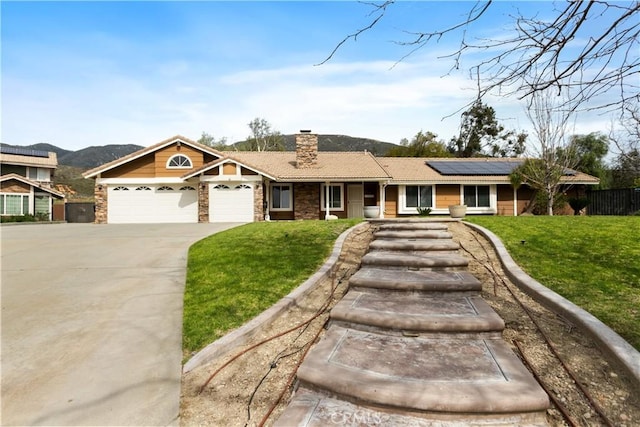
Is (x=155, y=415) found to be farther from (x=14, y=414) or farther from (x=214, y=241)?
(x=214, y=241)

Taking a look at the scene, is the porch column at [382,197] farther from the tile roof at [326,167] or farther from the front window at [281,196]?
the front window at [281,196]

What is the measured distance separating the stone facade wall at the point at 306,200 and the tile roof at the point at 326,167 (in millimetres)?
824

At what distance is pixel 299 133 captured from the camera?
20.0 metres

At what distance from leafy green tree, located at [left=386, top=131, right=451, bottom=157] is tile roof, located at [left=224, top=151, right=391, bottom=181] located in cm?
1775

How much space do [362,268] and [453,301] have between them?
6.04 ft

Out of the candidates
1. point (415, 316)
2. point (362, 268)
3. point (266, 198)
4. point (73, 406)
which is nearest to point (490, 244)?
point (362, 268)

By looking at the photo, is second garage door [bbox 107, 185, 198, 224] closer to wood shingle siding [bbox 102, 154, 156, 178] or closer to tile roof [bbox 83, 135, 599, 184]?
wood shingle siding [bbox 102, 154, 156, 178]

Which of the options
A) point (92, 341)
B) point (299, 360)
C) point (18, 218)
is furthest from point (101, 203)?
point (299, 360)

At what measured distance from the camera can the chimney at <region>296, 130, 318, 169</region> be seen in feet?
65.5

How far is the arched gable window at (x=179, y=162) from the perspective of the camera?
19.3 metres

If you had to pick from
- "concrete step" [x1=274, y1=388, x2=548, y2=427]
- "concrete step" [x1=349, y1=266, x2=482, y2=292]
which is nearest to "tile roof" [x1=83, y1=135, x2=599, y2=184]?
"concrete step" [x1=349, y1=266, x2=482, y2=292]

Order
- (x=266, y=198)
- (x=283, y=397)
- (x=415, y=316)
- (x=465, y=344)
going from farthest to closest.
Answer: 1. (x=266, y=198)
2. (x=415, y=316)
3. (x=465, y=344)
4. (x=283, y=397)

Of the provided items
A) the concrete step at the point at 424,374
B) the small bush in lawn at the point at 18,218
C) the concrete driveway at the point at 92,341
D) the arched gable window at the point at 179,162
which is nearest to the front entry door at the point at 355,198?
the arched gable window at the point at 179,162

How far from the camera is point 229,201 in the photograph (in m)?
18.0
